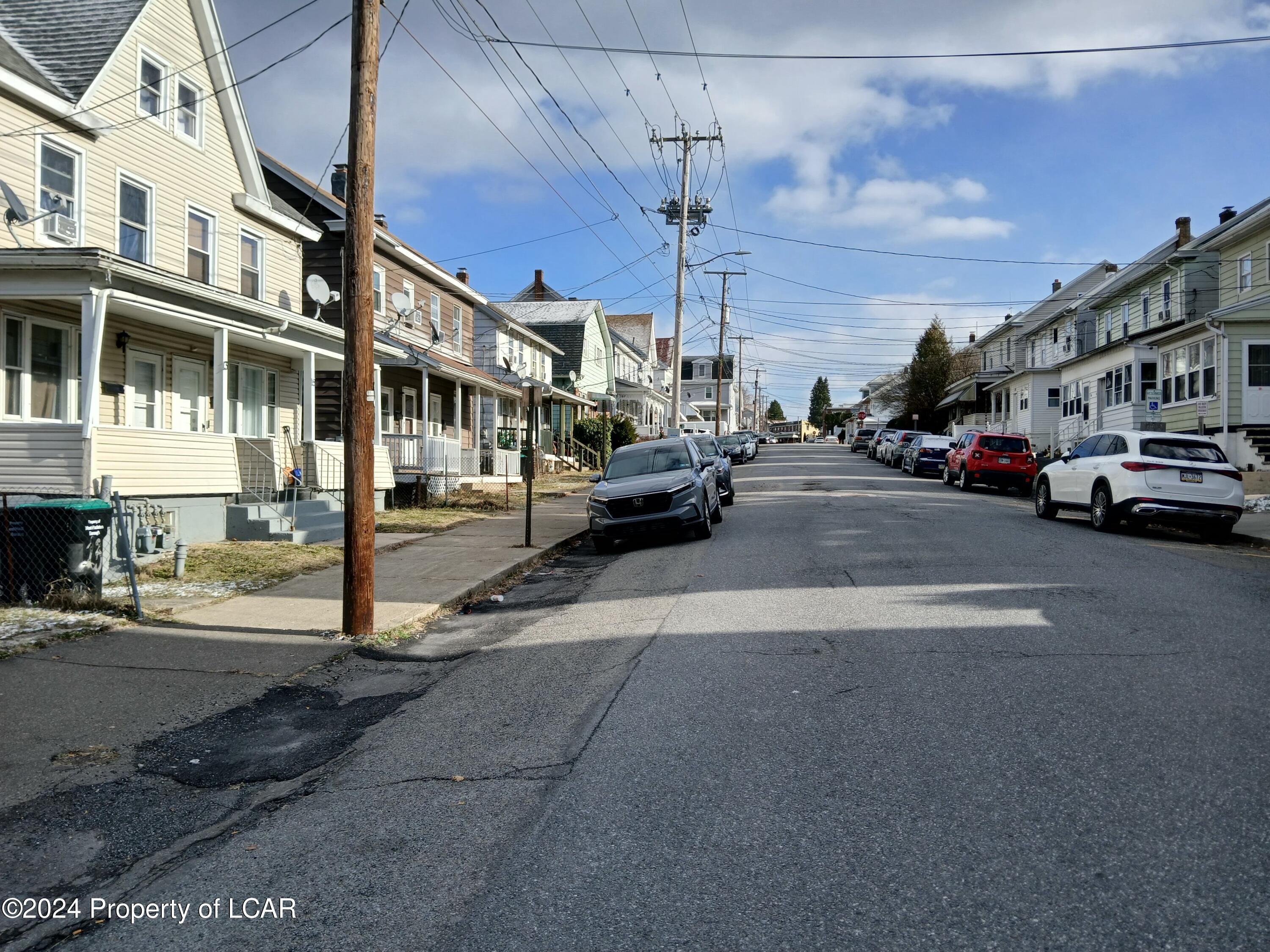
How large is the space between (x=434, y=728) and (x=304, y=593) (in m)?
5.70

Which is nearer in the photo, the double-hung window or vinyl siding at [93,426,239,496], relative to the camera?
vinyl siding at [93,426,239,496]

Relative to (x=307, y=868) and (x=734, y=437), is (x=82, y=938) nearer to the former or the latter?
(x=307, y=868)

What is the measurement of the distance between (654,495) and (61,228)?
1037 centimetres

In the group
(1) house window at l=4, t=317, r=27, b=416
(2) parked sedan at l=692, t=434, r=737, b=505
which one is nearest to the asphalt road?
(1) house window at l=4, t=317, r=27, b=416

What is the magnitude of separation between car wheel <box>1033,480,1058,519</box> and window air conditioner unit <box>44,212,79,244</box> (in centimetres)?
1738

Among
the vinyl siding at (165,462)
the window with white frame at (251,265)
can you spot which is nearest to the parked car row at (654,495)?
the vinyl siding at (165,462)

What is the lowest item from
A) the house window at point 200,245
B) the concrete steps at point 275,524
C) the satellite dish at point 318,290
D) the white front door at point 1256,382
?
the concrete steps at point 275,524

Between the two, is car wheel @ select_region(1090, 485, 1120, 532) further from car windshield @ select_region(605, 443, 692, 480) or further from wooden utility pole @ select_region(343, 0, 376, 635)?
wooden utility pole @ select_region(343, 0, 376, 635)

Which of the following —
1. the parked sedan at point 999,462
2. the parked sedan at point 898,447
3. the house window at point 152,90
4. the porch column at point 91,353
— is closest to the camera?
the porch column at point 91,353

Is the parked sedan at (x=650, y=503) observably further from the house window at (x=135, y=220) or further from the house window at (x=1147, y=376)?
the house window at (x=1147, y=376)

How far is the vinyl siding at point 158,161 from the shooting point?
14.9 metres

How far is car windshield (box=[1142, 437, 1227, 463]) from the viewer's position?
48.1 ft

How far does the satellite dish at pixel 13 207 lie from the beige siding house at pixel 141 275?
6cm

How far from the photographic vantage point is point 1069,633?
7.77 meters
